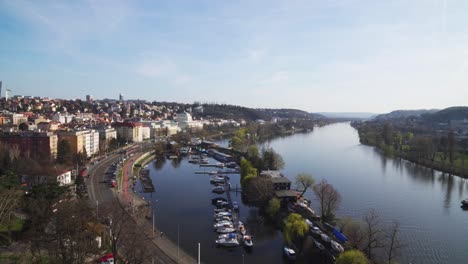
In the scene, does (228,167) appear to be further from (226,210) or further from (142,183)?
(226,210)

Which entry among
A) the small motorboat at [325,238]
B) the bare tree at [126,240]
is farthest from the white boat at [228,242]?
the small motorboat at [325,238]

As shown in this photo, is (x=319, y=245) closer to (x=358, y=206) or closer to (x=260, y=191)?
(x=260, y=191)

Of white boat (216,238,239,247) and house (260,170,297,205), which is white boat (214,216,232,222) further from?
house (260,170,297,205)

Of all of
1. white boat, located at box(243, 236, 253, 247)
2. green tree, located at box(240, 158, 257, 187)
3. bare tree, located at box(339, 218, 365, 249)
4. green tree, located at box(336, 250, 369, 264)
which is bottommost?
white boat, located at box(243, 236, 253, 247)

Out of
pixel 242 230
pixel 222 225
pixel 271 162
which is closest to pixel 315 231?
pixel 242 230

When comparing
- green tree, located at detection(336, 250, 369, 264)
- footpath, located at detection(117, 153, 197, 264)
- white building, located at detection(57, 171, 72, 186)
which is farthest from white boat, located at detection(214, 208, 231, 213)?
white building, located at detection(57, 171, 72, 186)

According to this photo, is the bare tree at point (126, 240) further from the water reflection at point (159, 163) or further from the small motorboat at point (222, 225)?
the water reflection at point (159, 163)

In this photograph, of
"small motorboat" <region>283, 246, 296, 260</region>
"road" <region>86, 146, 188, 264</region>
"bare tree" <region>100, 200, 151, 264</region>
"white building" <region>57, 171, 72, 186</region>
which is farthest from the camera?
"white building" <region>57, 171, 72, 186</region>

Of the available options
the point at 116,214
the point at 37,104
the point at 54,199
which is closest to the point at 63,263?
the point at 116,214
